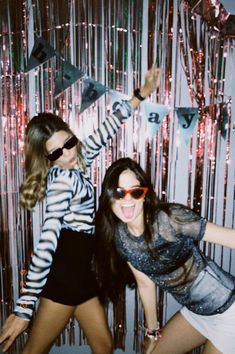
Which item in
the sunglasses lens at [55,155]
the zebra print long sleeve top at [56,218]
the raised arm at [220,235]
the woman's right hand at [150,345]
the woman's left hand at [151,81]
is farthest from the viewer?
the woman's left hand at [151,81]

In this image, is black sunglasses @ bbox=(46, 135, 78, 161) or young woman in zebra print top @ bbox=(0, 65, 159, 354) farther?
black sunglasses @ bbox=(46, 135, 78, 161)

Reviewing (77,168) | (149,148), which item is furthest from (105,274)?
(149,148)

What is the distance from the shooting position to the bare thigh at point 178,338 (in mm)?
1835

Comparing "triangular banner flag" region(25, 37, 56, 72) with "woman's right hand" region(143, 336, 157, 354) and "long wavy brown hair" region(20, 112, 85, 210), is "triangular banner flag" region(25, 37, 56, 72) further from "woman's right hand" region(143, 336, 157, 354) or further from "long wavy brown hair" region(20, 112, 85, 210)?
"woman's right hand" region(143, 336, 157, 354)

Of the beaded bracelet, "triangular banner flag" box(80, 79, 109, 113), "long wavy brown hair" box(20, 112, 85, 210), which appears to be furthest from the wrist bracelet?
the beaded bracelet

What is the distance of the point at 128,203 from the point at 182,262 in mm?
436

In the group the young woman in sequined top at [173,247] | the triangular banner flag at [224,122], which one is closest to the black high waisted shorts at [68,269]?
the young woman in sequined top at [173,247]

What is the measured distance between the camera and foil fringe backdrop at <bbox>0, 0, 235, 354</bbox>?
211 centimetres

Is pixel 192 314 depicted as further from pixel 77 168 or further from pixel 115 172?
pixel 77 168

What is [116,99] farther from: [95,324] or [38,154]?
[95,324]

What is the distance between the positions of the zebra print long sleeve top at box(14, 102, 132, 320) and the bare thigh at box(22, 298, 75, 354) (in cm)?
16

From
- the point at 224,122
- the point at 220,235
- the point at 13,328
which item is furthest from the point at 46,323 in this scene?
the point at 224,122

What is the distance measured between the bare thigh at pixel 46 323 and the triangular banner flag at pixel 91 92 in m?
1.28

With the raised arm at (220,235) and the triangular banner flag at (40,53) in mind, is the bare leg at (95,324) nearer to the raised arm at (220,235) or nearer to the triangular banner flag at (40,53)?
the raised arm at (220,235)
